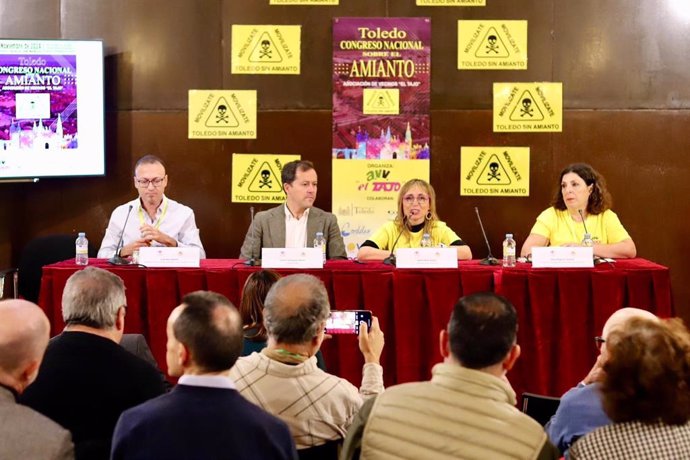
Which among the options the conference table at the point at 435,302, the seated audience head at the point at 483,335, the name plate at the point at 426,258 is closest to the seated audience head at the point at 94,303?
the seated audience head at the point at 483,335

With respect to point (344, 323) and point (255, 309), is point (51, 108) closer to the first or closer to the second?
point (255, 309)

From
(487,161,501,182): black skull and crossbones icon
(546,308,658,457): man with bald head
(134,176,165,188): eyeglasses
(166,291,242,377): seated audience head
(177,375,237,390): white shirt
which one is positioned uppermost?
(487,161,501,182): black skull and crossbones icon

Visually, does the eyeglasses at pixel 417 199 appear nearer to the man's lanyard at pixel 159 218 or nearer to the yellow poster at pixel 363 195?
the yellow poster at pixel 363 195

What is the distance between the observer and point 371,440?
173cm

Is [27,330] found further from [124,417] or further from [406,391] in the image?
[406,391]

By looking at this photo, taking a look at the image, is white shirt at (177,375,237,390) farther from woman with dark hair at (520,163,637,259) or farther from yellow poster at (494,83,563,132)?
yellow poster at (494,83,563,132)

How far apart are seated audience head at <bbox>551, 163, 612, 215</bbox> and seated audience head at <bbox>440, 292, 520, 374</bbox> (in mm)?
3128

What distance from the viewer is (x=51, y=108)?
5270mm

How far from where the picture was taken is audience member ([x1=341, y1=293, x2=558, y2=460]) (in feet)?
5.48

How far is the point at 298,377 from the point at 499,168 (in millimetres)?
3756

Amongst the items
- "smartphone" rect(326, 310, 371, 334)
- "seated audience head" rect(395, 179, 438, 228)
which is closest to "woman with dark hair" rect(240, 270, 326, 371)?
"smartphone" rect(326, 310, 371, 334)

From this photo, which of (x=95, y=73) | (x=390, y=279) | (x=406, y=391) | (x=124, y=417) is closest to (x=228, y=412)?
(x=124, y=417)

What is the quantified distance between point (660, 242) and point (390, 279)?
2.38 m

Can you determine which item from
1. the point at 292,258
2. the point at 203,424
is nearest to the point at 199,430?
the point at 203,424
